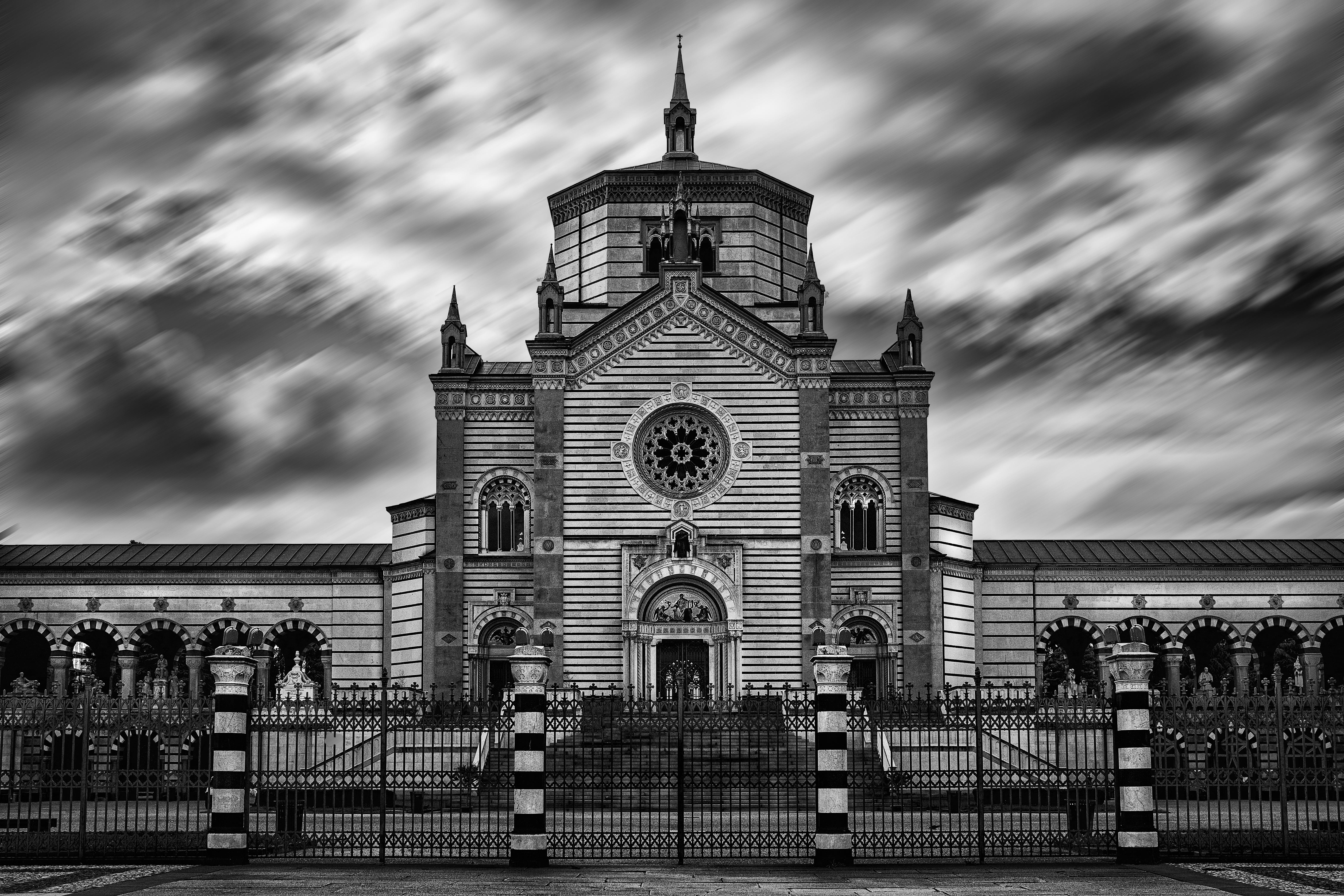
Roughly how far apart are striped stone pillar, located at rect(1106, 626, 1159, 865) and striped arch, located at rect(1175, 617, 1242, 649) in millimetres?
26682

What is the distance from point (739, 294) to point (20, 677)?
2189 centimetres

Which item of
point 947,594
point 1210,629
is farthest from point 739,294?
point 1210,629

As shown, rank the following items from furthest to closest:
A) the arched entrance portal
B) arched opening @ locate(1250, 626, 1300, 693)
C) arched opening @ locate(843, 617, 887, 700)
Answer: arched opening @ locate(1250, 626, 1300, 693) < arched opening @ locate(843, 617, 887, 700) < the arched entrance portal

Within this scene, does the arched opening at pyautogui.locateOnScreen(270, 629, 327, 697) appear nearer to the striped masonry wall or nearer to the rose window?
the rose window

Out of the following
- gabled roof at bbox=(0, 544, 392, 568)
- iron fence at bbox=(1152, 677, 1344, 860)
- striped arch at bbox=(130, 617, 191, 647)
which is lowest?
iron fence at bbox=(1152, 677, 1344, 860)

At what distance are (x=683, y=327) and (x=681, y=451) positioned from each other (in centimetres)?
333

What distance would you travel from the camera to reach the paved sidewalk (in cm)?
1797

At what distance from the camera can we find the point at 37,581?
158 ft

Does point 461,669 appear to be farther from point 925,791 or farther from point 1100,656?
point 1100,656

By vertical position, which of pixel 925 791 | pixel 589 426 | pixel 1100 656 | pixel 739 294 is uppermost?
pixel 739 294

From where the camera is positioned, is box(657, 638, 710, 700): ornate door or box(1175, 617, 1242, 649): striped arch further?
box(1175, 617, 1242, 649): striped arch

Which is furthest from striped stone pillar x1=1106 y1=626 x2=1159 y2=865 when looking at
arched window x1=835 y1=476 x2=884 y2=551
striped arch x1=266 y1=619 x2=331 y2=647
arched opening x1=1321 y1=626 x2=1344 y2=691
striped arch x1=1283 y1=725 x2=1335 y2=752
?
striped arch x1=266 y1=619 x2=331 y2=647

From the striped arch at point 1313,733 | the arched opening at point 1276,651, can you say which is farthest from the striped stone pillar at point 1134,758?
the arched opening at point 1276,651

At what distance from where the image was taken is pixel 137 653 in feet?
153
